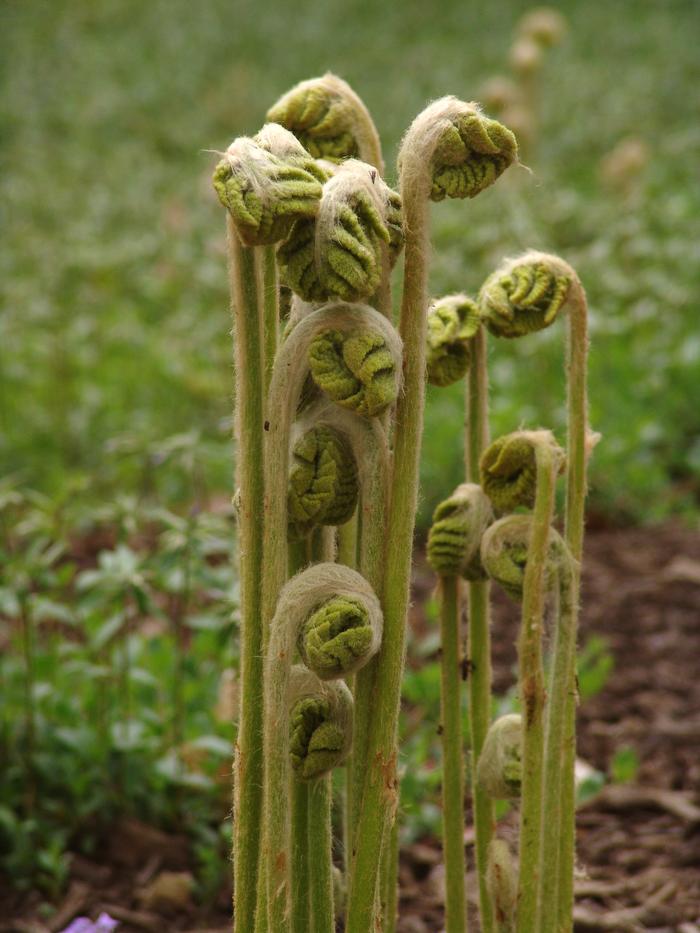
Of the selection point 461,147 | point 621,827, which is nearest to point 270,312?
point 461,147

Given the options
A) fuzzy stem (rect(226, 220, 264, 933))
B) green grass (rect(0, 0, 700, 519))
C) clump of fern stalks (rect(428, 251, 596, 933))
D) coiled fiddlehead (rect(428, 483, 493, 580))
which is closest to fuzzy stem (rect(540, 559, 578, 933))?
clump of fern stalks (rect(428, 251, 596, 933))

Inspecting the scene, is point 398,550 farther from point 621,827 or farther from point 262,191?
point 621,827

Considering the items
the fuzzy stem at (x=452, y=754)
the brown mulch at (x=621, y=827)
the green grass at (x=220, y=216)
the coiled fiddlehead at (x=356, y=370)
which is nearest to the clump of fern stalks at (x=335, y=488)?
the coiled fiddlehead at (x=356, y=370)

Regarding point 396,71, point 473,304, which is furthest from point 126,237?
point 473,304

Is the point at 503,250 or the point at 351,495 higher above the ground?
the point at 503,250

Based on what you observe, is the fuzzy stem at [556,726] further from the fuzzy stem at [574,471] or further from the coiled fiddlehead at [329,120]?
the coiled fiddlehead at [329,120]

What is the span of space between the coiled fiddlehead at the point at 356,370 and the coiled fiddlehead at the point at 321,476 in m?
0.06

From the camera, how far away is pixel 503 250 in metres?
5.44

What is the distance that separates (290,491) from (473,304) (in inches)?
13.2

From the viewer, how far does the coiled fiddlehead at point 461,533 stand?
51.1 inches

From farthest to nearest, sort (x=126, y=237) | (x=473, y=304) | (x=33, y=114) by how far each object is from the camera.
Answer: (x=33, y=114)
(x=126, y=237)
(x=473, y=304)

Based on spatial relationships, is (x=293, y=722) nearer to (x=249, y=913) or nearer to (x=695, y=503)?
(x=249, y=913)

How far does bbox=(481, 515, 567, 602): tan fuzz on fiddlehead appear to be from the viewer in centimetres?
123

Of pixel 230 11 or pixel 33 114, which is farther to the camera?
pixel 230 11
